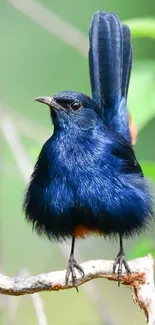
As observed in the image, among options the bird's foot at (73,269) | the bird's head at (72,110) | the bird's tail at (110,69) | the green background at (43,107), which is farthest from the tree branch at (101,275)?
the green background at (43,107)

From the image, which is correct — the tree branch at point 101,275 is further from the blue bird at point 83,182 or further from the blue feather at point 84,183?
the blue feather at point 84,183

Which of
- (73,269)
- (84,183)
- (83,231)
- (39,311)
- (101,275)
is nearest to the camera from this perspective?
(39,311)

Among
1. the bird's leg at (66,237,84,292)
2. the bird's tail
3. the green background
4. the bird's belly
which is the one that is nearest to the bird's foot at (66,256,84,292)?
the bird's leg at (66,237,84,292)

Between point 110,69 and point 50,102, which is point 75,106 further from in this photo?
point 110,69

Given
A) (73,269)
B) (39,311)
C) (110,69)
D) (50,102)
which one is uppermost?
(110,69)

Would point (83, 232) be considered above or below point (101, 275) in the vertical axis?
above

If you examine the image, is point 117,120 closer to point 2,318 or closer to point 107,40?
point 107,40

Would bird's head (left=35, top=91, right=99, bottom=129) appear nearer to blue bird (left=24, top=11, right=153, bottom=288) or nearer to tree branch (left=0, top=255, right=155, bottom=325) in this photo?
blue bird (left=24, top=11, right=153, bottom=288)

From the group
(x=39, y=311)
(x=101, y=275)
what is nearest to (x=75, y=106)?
(x=101, y=275)
